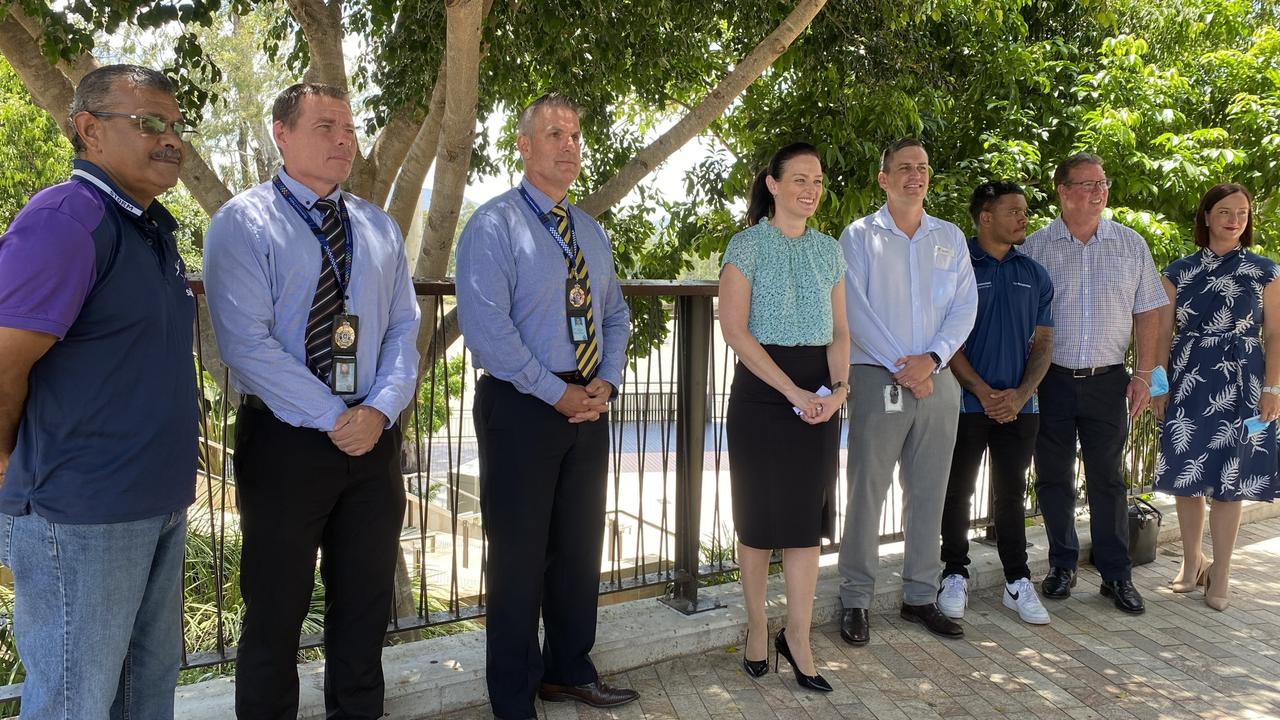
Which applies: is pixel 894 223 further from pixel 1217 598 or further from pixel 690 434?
pixel 1217 598

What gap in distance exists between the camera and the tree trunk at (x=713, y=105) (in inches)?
240

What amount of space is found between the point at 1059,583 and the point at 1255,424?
44.9 inches

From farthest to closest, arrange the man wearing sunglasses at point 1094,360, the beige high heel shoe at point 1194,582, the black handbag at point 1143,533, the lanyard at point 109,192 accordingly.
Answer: the black handbag at point 1143,533
the beige high heel shoe at point 1194,582
the man wearing sunglasses at point 1094,360
the lanyard at point 109,192

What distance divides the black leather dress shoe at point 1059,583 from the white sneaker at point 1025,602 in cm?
19

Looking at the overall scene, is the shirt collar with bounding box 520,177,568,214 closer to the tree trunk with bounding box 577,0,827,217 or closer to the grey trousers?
the grey trousers

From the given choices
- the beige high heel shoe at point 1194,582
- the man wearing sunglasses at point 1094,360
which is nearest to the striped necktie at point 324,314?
the man wearing sunglasses at point 1094,360

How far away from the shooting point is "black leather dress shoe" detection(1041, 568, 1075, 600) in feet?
14.5

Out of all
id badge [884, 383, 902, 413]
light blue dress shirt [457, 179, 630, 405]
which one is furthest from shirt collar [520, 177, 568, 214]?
id badge [884, 383, 902, 413]

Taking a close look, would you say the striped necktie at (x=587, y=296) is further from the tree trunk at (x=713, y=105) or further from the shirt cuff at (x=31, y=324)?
the tree trunk at (x=713, y=105)

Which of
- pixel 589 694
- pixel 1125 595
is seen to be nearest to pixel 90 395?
pixel 589 694

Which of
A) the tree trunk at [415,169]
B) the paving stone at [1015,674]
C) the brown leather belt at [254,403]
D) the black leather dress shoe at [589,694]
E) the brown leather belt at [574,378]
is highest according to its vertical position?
the tree trunk at [415,169]

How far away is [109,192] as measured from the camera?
204 centimetres

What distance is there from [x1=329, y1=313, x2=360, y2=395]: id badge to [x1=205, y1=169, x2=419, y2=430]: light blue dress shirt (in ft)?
0.10

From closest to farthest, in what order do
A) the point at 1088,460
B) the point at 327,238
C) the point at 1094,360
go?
the point at 327,238 < the point at 1094,360 < the point at 1088,460
